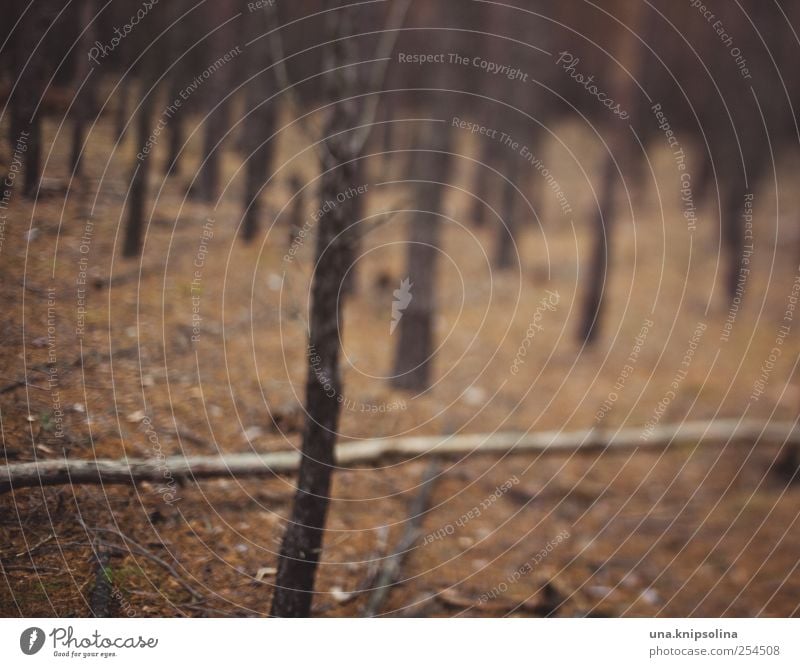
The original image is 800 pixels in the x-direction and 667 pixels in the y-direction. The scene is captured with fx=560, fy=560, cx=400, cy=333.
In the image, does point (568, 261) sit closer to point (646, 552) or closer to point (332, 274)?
point (646, 552)

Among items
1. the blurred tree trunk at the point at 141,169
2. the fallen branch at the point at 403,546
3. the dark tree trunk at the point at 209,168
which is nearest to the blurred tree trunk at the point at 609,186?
the fallen branch at the point at 403,546

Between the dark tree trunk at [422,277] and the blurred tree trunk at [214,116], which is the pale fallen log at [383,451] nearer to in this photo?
the dark tree trunk at [422,277]

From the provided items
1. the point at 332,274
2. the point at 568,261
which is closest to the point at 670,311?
the point at 568,261

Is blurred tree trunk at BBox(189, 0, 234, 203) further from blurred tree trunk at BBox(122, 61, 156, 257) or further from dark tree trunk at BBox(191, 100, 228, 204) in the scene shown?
blurred tree trunk at BBox(122, 61, 156, 257)

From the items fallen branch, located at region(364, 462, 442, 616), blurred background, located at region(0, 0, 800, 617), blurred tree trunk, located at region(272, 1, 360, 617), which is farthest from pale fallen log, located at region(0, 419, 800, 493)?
blurred tree trunk, located at region(272, 1, 360, 617)

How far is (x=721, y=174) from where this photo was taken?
1298cm

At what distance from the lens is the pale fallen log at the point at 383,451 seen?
2982mm

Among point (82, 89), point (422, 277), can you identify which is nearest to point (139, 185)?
point (82, 89)

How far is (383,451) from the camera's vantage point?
167 inches

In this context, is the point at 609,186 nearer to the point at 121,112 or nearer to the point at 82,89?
the point at 121,112

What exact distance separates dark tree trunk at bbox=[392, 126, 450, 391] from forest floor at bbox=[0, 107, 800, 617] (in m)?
0.22

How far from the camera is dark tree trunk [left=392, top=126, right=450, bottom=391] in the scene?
5.47 m

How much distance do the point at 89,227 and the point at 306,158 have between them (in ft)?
20.2

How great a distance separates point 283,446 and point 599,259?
580 centimetres
